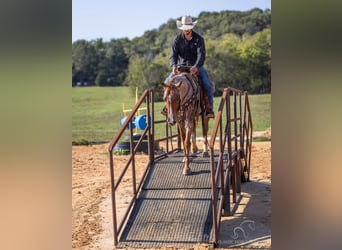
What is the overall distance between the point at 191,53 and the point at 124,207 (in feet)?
4.94

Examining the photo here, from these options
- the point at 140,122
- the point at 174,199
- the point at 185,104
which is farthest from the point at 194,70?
the point at 140,122

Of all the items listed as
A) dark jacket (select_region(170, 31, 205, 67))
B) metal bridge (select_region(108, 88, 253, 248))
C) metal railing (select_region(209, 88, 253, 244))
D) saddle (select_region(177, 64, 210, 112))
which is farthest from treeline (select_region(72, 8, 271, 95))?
metal bridge (select_region(108, 88, 253, 248))

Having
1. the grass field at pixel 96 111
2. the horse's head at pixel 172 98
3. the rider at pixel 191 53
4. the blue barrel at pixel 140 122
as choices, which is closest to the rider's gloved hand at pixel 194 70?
the rider at pixel 191 53

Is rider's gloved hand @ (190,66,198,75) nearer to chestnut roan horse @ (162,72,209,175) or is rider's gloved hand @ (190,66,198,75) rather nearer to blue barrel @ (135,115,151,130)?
chestnut roan horse @ (162,72,209,175)

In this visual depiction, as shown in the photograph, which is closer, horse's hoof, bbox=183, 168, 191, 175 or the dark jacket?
horse's hoof, bbox=183, 168, 191, 175

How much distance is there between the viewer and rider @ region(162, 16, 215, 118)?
154 inches

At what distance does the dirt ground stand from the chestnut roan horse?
635mm

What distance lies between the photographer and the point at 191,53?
402 centimetres

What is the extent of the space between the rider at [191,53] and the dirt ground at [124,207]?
2.44 feet

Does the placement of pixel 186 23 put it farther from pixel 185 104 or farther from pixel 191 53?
pixel 185 104
